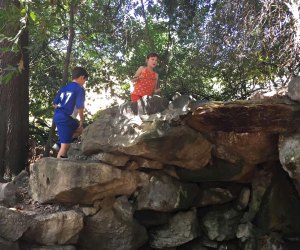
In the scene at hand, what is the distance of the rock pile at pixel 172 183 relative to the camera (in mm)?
4742

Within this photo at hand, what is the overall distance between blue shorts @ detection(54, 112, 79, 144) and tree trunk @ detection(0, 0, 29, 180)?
50.6 inches

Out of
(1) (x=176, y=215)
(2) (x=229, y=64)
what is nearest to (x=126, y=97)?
(2) (x=229, y=64)

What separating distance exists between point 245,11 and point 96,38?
125 inches

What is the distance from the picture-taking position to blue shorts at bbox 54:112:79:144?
5.34 m

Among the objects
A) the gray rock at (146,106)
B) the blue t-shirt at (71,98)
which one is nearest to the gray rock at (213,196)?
the gray rock at (146,106)

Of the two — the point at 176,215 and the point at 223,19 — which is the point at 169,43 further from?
the point at 176,215

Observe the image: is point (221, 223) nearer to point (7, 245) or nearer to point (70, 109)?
point (70, 109)

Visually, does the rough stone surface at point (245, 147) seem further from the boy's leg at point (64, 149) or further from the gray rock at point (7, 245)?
the gray rock at point (7, 245)

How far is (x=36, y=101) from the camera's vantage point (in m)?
9.18

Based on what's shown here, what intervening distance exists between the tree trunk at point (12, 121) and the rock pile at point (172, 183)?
4.07 ft

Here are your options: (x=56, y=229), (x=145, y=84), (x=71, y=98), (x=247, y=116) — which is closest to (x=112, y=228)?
(x=56, y=229)

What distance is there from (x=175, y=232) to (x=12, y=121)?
302cm

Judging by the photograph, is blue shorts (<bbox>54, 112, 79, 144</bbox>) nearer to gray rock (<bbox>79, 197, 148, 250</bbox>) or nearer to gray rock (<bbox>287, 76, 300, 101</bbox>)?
gray rock (<bbox>79, 197, 148, 250</bbox>)

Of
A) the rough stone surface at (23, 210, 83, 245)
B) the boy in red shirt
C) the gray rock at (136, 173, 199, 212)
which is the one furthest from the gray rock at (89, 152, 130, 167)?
the boy in red shirt
